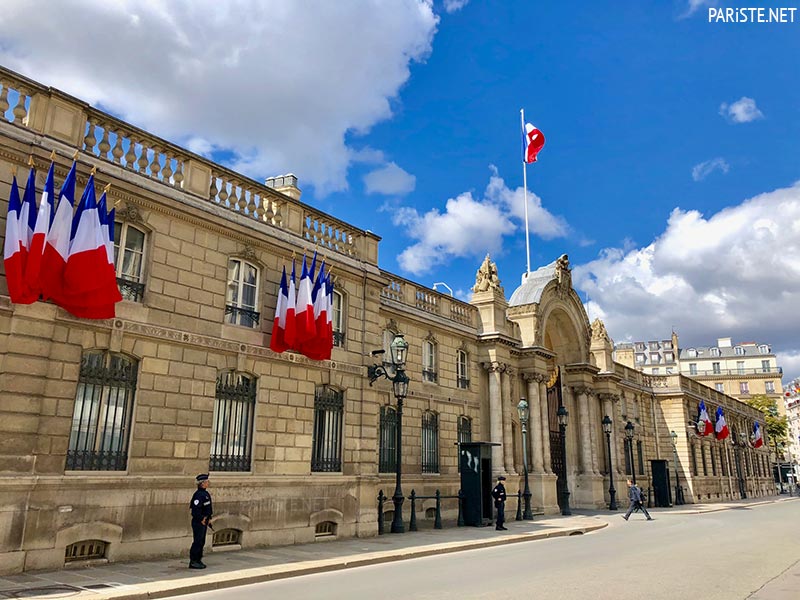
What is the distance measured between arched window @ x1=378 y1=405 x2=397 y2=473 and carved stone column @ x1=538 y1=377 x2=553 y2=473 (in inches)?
431

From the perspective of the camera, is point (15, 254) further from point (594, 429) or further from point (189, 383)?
point (594, 429)

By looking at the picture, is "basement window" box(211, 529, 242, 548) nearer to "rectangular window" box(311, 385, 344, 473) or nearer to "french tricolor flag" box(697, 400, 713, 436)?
"rectangular window" box(311, 385, 344, 473)

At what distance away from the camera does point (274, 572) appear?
1277 cm

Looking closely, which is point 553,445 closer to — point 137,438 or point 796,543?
point 796,543

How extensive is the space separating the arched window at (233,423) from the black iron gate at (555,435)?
21916 millimetres

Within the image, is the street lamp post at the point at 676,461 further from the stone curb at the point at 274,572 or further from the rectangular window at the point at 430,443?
the stone curb at the point at 274,572

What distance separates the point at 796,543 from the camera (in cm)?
1898

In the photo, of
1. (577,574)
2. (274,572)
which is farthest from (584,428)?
(274,572)

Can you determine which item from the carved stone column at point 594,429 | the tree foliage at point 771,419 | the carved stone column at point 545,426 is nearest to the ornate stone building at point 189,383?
the carved stone column at point 545,426

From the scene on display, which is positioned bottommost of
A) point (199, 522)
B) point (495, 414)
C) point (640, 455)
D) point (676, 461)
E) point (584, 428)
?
point (199, 522)

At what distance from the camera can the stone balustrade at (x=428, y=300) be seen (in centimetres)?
2630

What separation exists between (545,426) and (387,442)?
38.9 ft

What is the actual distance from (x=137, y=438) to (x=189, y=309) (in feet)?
10.6

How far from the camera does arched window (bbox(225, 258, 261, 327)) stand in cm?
1744
